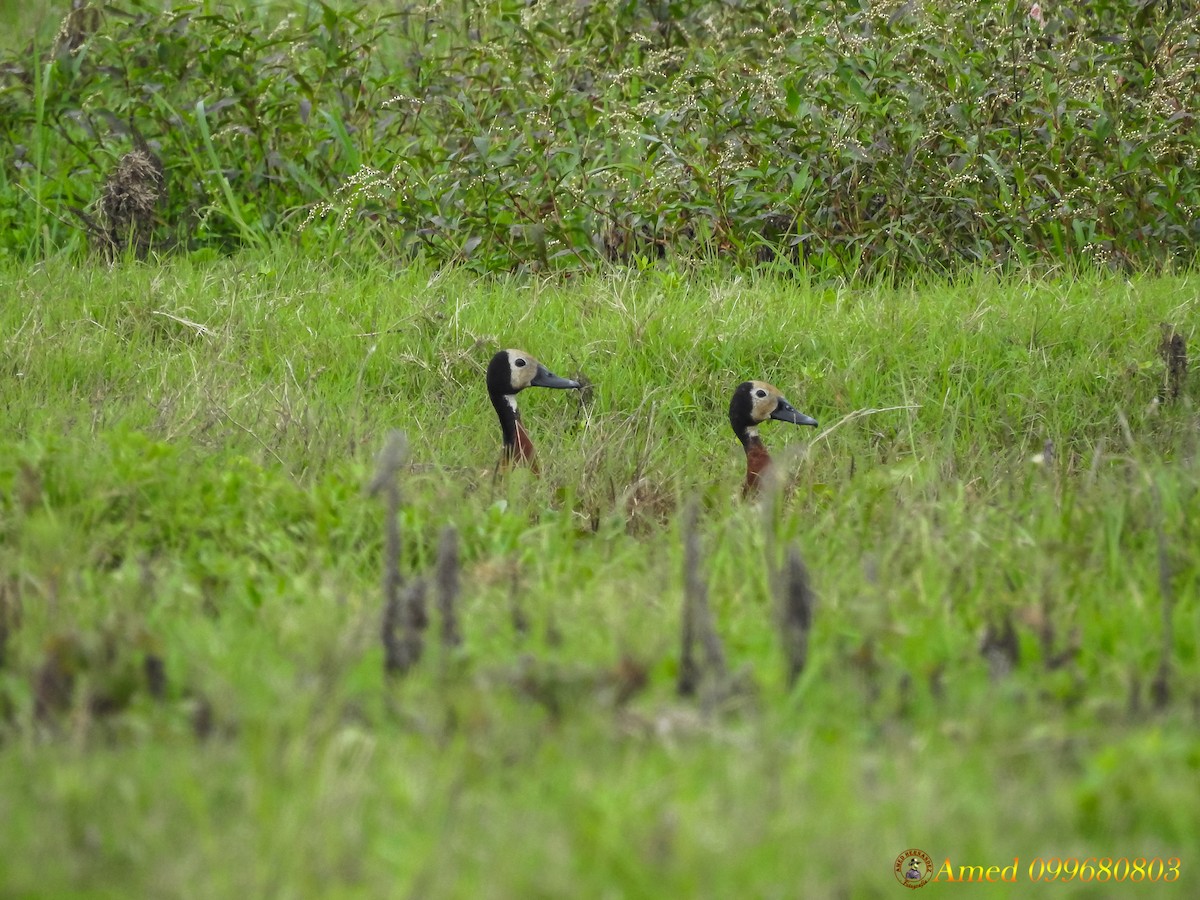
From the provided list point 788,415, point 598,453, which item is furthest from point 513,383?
point 788,415

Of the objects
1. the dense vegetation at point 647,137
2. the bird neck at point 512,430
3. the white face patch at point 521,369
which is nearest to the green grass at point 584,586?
the bird neck at point 512,430

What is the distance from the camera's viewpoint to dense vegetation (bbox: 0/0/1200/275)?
6.77 metres

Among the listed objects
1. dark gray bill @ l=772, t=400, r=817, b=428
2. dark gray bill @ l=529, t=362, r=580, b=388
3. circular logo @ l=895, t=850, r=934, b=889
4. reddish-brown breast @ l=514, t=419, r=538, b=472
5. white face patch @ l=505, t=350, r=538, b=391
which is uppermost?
circular logo @ l=895, t=850, r=934, b=889

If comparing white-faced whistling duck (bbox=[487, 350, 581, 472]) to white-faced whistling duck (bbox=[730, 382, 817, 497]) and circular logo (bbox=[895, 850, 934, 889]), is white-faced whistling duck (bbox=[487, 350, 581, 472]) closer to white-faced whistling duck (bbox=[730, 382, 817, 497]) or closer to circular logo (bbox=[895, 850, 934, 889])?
white-faced whistling duck (bbox=[730, 382, 817, 497])

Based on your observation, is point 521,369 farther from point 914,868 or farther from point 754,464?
point 914,868

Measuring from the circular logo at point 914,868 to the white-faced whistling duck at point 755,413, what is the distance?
109 inches

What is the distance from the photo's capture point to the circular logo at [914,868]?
84.9 inches

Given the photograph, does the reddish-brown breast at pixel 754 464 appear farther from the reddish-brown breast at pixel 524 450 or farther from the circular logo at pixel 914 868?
the circular logo at pixel 914 868

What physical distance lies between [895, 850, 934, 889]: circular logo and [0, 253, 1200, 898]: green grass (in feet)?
0.07

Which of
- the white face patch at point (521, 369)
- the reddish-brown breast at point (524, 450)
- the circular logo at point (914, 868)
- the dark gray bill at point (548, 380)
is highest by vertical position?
the circular logo at point (914, 868)

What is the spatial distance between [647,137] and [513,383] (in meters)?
2.11

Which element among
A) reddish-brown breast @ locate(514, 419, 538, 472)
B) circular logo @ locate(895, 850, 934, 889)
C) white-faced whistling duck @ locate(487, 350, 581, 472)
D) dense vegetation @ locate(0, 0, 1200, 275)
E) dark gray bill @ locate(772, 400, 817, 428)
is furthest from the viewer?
dense vegetation @ locate(0, 0, 1200, 275)

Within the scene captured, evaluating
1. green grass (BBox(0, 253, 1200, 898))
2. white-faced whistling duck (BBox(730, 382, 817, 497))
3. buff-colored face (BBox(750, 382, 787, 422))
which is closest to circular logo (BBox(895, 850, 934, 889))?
green grass (BBox(0, 253, 1200, 898))

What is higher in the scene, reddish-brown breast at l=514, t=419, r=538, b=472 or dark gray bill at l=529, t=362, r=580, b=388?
dark gray bill at l=529, t=362, r=580, b=388
